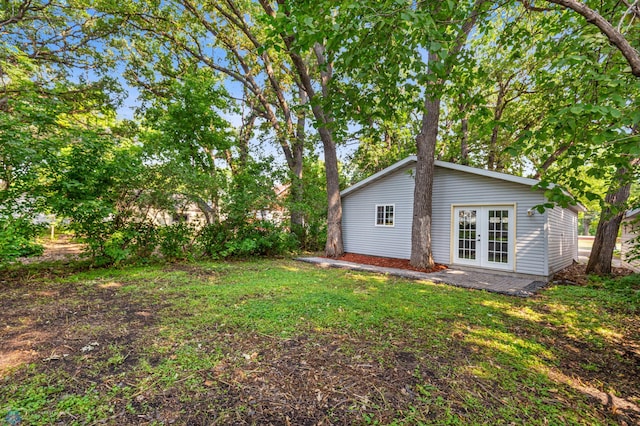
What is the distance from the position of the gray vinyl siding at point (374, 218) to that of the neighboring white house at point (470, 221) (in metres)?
0.04

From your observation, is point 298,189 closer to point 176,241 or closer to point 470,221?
point 176,241

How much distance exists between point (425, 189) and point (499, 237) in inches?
97.5

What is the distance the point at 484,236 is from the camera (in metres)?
7.95

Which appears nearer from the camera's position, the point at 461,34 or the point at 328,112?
the point at 461,34

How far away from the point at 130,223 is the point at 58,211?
5.47 ft

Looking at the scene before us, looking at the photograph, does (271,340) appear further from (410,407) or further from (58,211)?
(58,211)

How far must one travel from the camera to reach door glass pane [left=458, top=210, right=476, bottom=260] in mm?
8156

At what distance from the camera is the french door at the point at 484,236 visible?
7.56 metres

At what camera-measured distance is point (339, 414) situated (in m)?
2.05

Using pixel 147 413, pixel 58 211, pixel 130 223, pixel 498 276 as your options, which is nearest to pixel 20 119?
pixel 58 211

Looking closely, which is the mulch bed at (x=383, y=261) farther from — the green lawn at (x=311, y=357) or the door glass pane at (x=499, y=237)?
the green lawn at (x=311, y=357)

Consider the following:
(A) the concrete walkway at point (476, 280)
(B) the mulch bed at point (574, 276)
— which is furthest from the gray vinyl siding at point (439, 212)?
(A) the concrete walkway at point (476, 280)

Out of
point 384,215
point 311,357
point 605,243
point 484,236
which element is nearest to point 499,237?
point 484,236

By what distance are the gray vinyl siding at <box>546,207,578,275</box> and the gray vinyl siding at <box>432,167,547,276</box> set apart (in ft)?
1.11
